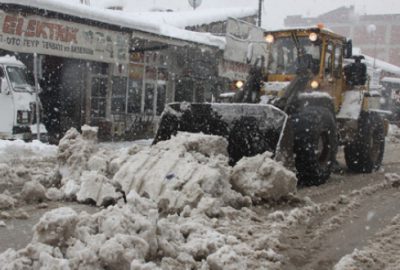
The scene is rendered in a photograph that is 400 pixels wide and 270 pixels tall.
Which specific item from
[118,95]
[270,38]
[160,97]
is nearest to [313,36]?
[270,38]

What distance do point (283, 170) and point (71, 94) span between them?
33.9ft

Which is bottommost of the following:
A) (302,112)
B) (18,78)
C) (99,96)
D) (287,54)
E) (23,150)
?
(23,150)

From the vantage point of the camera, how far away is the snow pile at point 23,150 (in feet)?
33.4

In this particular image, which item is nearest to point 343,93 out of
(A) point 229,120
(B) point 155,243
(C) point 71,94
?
(A) point 229,120

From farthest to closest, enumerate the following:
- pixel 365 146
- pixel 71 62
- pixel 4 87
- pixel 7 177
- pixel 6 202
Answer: pixel 71 62 < pixel 4 87 < pixel 365 146 < pixel 7 177 < pixel 6 202

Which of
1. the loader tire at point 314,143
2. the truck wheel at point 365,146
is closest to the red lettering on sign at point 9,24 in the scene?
Result: the loader tire at point 314,143

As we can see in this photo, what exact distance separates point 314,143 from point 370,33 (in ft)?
190

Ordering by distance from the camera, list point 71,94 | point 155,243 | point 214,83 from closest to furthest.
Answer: point 155,243
point 71,94
point 214,83

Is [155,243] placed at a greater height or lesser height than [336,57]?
lesser

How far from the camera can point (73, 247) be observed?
4070mm

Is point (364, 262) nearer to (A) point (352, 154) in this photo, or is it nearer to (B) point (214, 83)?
(A) point (352, 154)

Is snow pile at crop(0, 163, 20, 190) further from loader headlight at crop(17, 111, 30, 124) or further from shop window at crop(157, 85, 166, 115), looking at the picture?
shop window at crop(157, 85, 166, 115)

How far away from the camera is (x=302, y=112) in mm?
8523

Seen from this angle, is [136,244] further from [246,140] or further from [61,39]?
[61,39]
